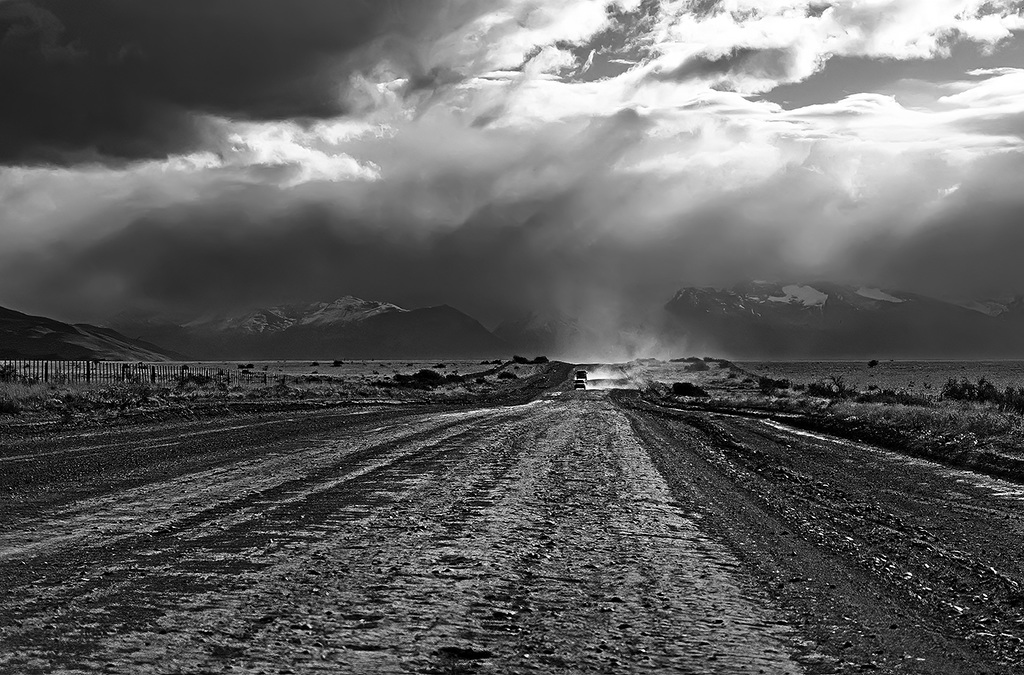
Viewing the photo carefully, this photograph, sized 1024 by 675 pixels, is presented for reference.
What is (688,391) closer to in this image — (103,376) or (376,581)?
(103,376)

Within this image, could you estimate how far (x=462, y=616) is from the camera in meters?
6.93

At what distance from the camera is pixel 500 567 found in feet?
28.2

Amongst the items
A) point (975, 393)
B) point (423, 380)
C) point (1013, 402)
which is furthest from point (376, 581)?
point (423, 380)

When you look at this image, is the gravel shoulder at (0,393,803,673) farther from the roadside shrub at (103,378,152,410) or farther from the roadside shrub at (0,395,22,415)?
the roadside shrub at (103,378,152,410)

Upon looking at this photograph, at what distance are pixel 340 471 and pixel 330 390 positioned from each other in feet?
137

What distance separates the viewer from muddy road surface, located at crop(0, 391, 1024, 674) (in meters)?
6.10

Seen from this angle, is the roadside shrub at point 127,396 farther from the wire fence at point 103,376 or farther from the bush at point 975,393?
the bush at point 975,393

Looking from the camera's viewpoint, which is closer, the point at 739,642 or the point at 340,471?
the point at 739,642

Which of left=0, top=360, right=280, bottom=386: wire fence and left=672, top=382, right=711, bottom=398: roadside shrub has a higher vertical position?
left=0, top=360, right=280, bottom=386: wire fence

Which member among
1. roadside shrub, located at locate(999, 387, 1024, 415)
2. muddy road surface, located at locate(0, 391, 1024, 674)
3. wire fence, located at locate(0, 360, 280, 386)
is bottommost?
muddy road surface, located at locate(0, 391, 1024, 674)

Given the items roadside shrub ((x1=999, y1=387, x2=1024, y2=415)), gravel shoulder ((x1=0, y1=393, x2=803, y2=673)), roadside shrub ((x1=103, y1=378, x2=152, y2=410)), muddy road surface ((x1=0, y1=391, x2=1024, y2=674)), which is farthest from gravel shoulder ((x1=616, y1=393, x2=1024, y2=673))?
roadside shrub ((x1=103, y1=378, x2=152, y2=410))

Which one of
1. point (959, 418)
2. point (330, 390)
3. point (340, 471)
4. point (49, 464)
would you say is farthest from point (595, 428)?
point (330, 390)

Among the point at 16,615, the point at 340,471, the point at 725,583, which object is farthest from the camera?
the point at 340,471

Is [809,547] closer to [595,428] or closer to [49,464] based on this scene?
[49,464]
